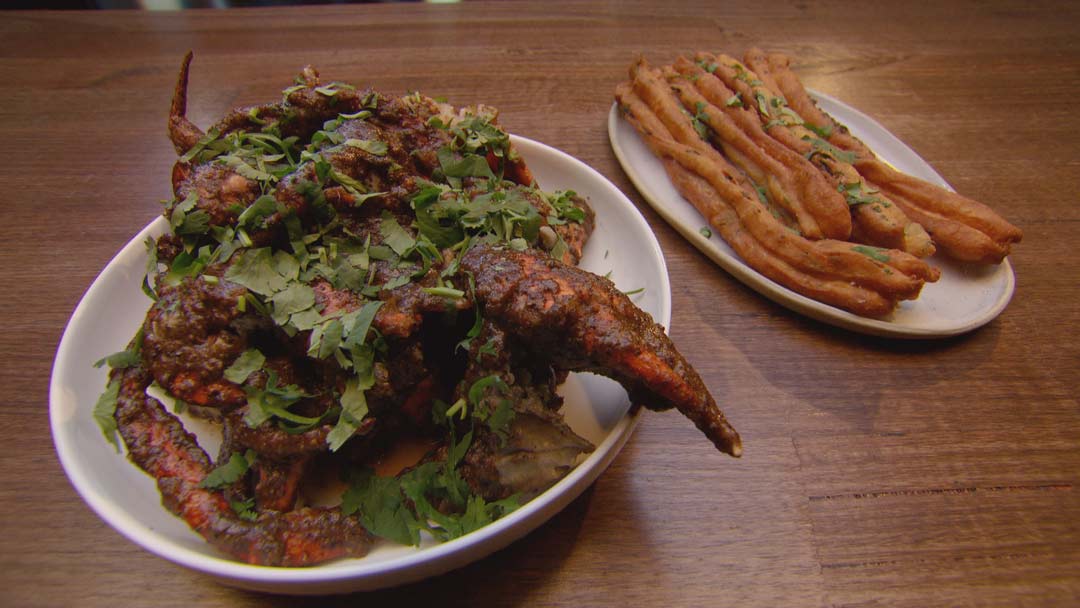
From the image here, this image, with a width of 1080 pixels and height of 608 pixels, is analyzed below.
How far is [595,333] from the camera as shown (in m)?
1.05

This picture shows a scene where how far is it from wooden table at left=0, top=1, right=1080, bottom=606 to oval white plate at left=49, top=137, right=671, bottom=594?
0.73ft

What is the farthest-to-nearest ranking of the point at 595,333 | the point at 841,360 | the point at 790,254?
the point at 790,254
the point at 841,360
the point at 595,333

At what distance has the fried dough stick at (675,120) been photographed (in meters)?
2.11

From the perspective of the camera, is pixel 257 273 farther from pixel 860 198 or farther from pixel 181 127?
pixel 860 198

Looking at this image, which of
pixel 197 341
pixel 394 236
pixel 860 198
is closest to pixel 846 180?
pixel 860 198

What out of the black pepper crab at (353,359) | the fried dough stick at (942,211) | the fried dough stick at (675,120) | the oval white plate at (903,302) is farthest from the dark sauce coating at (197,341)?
the fried dough stick at (942,211)

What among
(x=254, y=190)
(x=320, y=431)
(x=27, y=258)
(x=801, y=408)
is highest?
(x=254, y=190)

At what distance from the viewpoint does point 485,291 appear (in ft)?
3.65

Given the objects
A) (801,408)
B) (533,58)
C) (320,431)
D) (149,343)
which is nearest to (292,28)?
(533,58)

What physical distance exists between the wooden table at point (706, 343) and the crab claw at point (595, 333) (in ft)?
1.41

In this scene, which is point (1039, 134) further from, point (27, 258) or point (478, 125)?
point (27, 258)

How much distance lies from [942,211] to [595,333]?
171 centimetres

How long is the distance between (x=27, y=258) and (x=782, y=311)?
2.55 m

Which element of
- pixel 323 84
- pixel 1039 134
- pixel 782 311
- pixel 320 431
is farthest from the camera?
pixel 1039 134
